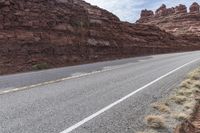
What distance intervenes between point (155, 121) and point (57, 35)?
2597cm

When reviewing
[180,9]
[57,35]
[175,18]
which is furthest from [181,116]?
[180,9]

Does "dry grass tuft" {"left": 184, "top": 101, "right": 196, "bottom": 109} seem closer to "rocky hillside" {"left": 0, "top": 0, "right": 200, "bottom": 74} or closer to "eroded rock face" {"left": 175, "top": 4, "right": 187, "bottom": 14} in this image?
"rocky hillside" {"left": 0, "top": 0, "right": 200, "bottom": 74}

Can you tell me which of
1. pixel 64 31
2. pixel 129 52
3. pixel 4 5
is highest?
pixel 4 5

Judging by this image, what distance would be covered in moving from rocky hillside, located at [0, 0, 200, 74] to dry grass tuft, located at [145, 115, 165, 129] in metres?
16.7

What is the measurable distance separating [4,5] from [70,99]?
2228 cm

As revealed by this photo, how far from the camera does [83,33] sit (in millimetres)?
37250

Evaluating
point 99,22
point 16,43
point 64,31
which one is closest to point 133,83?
point 16,43

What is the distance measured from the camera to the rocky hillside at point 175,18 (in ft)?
364

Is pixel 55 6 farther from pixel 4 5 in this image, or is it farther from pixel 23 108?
pixel 23 108

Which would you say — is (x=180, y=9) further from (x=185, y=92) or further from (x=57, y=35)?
(x=185, y=92)

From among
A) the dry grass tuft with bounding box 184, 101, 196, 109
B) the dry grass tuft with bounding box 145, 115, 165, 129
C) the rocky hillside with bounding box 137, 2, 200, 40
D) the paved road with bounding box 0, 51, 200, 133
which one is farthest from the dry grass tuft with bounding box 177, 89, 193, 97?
the rocky hillside with bounding box 137, 2, 200, 40

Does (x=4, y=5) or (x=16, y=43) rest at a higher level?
(x=4, y=5)

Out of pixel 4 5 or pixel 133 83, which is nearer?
pixel 133 83

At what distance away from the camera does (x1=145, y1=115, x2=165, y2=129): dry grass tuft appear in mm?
7252
